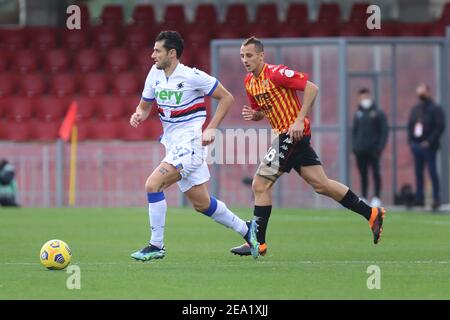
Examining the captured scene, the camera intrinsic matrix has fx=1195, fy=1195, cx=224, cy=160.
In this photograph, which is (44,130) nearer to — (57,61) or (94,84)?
(94,84)

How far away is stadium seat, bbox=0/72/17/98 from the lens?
2630cm

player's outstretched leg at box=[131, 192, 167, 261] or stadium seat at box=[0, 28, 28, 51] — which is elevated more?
stadium seat at box=[0, 28, 28, 51]

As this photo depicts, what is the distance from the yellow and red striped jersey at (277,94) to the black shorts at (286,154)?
11 centimetres

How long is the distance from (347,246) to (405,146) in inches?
376

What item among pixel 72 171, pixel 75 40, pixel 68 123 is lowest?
pixel 72 171

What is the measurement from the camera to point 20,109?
2567cm

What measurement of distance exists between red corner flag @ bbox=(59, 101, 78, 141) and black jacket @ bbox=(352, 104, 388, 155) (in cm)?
575

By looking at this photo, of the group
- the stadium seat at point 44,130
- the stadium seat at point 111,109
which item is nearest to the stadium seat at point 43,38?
the stadium seat at point 111,109

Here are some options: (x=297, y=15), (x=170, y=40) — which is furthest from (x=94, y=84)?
(x=170, y=40)

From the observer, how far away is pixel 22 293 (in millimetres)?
8633

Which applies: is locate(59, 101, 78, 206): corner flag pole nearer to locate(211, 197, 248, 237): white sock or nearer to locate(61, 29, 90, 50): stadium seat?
locate(61, 29, 90, 50): stadium seat

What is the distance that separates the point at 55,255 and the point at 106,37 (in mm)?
17415

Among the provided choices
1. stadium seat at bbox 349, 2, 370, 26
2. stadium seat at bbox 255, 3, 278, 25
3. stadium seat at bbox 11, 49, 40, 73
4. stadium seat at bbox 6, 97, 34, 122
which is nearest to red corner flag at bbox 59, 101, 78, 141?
stadium seat at bbox 6, 97, 34, 122
